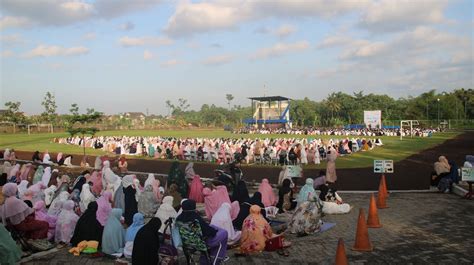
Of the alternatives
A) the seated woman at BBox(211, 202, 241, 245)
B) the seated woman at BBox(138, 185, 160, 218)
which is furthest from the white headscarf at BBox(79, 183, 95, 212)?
the seated woman at BBox(211, 202, 241, 245)

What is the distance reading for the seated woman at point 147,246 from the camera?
6.46m

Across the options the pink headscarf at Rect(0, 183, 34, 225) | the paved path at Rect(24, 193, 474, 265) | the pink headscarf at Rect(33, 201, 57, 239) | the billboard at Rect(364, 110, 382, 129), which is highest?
the billboard at Rect(364, 110, 382, 129)

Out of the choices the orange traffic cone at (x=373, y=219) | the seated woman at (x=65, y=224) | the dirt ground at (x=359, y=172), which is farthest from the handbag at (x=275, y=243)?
the dirt ground at (x=359, y=172)

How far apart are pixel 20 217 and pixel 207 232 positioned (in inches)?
154

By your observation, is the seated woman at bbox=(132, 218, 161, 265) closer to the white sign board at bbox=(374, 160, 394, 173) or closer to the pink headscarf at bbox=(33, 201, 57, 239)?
the pink headscarf at bbox=(33, 201, 57, 239)

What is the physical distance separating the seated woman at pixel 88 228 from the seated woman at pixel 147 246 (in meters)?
2.39

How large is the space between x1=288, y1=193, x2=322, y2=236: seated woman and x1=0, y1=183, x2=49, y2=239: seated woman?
5.25 meters

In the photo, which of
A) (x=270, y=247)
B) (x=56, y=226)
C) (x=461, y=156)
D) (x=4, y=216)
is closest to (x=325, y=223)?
(x=270, y=247)

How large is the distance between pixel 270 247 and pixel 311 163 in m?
16.3

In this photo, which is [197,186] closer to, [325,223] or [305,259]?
[325,223]

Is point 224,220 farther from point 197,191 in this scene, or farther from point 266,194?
point 197,191

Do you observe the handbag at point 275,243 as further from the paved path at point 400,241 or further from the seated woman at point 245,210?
the seated woman at point 245,210

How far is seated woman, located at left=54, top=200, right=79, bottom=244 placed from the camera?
9.00 meters

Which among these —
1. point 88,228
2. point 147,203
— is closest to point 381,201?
point 147,203
